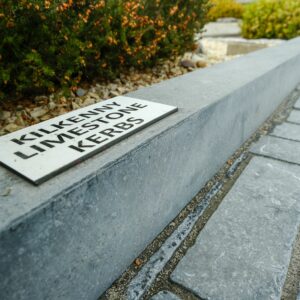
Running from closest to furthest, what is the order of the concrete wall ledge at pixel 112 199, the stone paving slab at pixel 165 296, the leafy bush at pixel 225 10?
the concrete wall ledge at pixel 112 199
the stone paving slab at pixel 165 296
the leafy bush at pixel 225 10

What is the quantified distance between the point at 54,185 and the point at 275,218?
1047mm

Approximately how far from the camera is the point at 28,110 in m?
1.77

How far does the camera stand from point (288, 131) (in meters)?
2.31

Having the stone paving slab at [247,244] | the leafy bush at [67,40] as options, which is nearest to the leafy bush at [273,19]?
the leafy bush at [67,40]

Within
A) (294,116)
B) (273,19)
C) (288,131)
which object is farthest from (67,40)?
(273,19)

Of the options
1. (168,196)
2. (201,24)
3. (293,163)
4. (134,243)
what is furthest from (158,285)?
(201,24)

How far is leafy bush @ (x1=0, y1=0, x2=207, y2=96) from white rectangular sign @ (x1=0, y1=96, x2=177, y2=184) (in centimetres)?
53

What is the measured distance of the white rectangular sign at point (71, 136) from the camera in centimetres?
87

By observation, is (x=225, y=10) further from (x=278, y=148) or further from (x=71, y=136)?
(x=71, y=136)

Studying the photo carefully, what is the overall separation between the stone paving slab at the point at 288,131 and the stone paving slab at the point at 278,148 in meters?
0.07

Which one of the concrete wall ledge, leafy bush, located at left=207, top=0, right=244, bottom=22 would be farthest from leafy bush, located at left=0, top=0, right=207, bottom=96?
leafy bush, located at left=207, top=0, right=244, bottom=22

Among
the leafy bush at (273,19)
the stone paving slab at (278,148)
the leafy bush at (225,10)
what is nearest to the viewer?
the stone paving slab at (278,148)

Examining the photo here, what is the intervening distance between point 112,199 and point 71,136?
10.4 inches

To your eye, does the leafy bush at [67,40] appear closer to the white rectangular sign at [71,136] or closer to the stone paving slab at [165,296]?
the white rectangular sign at [71,136]
